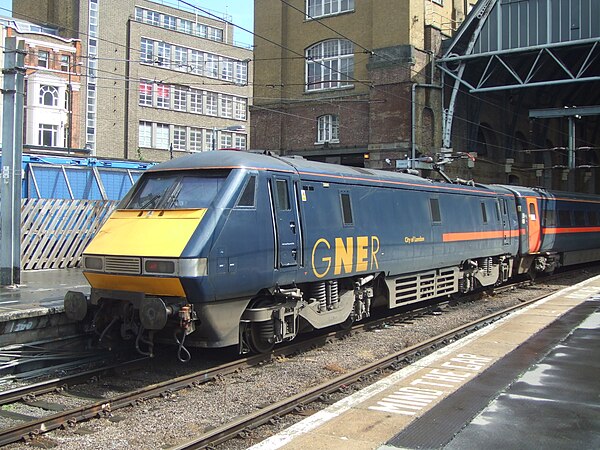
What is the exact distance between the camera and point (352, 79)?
1325 inches

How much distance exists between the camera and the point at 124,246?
8656 millimetres

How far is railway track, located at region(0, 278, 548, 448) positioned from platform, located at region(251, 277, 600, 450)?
63 centimetres

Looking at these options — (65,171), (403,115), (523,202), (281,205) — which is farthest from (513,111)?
(281,205)

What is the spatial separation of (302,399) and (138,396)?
1956mm

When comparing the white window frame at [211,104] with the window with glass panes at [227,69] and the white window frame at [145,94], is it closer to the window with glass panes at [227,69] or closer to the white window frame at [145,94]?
the window with glass panes at [227,69]

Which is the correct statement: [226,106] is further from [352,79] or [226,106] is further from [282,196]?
[282,196]

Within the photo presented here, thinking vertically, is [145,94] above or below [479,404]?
above

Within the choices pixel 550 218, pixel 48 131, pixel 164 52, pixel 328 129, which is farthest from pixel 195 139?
pixel 550 218

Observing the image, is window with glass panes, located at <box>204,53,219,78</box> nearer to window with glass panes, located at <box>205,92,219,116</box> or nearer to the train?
window with glass panes, located at <box>205,92,219,116</box>

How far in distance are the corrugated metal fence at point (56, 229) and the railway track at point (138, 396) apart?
22.3ft

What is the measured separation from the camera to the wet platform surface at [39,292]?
372 inches

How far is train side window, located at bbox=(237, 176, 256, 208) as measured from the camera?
29.1ft

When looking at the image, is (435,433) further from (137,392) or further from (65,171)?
(65,171)

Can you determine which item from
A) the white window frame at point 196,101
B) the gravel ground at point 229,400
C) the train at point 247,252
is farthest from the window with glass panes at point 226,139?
the gravel ground at point 229,400
